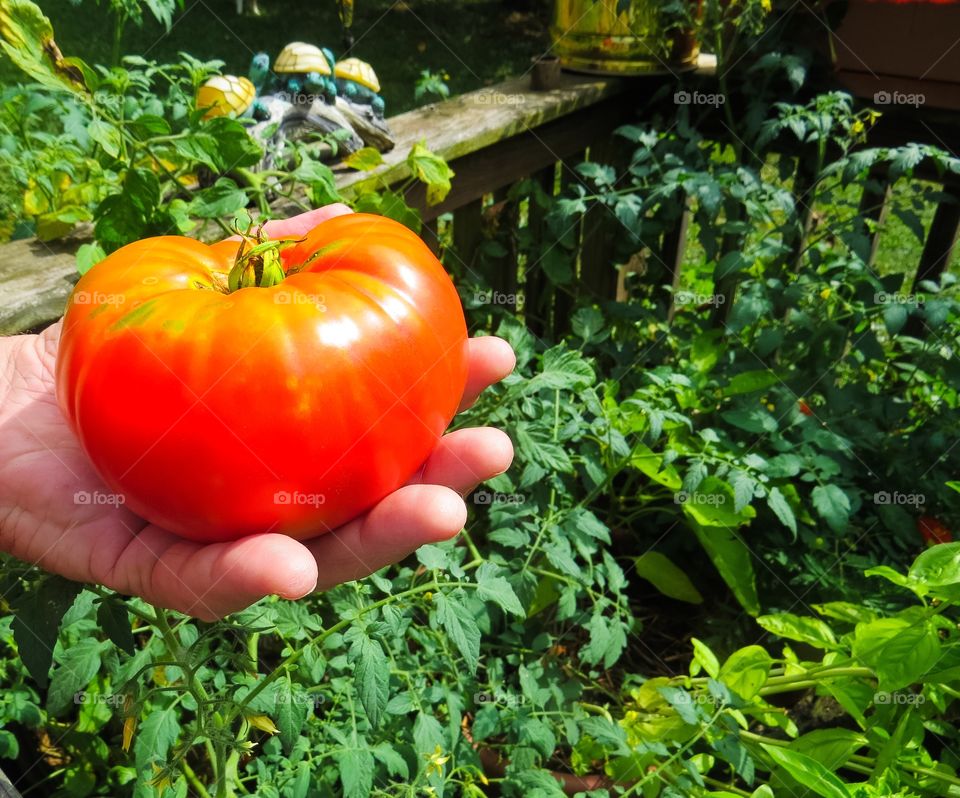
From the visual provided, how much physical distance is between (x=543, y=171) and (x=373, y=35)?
21.6 feet

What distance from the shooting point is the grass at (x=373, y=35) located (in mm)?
6645

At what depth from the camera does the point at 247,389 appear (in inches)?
35.5

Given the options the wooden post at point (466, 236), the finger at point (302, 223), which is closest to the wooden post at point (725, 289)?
the wooden post at point (466, 236)

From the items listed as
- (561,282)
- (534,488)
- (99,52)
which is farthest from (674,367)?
(99,52)

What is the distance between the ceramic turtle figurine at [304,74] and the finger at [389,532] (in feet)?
4.29

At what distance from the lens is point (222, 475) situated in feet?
2.99

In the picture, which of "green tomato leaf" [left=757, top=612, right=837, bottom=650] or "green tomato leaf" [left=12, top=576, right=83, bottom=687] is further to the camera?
"green tomato leaf" [left=757, top=612, right=837, bottom=650]

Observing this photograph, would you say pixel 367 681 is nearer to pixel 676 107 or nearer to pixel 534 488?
pixel 534 488

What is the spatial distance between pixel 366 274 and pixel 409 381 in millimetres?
162

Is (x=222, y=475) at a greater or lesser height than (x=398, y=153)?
lesser

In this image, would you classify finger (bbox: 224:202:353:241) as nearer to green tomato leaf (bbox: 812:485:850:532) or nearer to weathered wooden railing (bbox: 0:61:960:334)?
weathered wooden railing (bbox: 0:61:960:334)

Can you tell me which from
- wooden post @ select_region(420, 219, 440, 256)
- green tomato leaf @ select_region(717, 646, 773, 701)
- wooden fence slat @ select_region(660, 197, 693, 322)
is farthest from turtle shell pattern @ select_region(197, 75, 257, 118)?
wooden fence slat @ select_region(660, 197, 693, 322)

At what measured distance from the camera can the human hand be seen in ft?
3.05

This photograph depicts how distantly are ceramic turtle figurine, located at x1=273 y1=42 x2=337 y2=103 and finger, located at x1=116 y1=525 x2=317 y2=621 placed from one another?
4.28 feet
